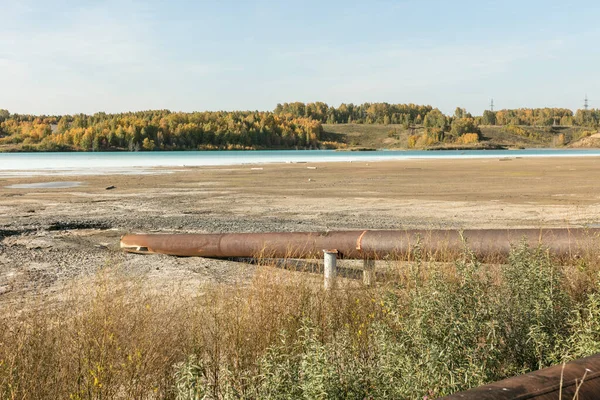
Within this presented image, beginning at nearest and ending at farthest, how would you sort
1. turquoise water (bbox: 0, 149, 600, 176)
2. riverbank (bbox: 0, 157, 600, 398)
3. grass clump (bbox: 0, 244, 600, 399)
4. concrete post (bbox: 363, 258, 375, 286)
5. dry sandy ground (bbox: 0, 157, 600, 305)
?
grass clump (bbox: 0, 244, 600, 399) → riverbank (bbox: 0, 157, 600, 398) → concrete post (bbox: 363, 258, 375, 286) → dry sandy ground (bbox: 0, 157, 600, 305) → turquoise water (bbox: 0, 149, 600, 176)

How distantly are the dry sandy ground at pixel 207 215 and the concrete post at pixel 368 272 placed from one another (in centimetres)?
210

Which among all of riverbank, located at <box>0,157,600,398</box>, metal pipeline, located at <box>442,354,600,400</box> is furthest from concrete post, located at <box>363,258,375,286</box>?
metal pipeline, located at <box>442,354,600,400</box>

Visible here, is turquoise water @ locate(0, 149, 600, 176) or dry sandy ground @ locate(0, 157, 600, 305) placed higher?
dry sandy ground @ locate(0, 157, 600, 305)

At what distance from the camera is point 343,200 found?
24.4m

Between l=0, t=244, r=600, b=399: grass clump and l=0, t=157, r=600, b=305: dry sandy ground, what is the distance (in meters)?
2.37

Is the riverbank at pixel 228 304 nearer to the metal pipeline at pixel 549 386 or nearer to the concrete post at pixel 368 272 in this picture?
the concrete post at pixel 368 272

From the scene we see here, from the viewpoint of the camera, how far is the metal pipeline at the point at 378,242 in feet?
29.4

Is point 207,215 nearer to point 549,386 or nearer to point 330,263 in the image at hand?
point 330,263

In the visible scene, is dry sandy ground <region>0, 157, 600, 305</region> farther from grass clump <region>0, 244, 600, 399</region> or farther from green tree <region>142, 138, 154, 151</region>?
green tree <region>142, 138, 154, 151</region>

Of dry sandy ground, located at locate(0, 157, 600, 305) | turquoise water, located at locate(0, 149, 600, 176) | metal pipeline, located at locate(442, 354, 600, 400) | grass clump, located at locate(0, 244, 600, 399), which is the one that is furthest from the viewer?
turquoise water, located at locate(0, 149, 600, 176)

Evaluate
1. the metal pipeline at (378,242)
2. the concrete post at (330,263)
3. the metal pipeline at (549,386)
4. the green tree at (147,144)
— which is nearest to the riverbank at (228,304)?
the concrete post at (330,263)

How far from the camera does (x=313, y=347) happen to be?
4.28 meters

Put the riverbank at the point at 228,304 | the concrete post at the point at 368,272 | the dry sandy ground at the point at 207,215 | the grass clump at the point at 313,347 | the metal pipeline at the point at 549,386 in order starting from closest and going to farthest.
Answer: the metal pipeline at the point at 549,386 < the grass clump at the point at 313,347 < the riverbank at the point at 228,304 < the concrete post at the point at 368,272 < the dry sandy ground at the point at 207,215

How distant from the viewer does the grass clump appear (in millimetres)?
4469
